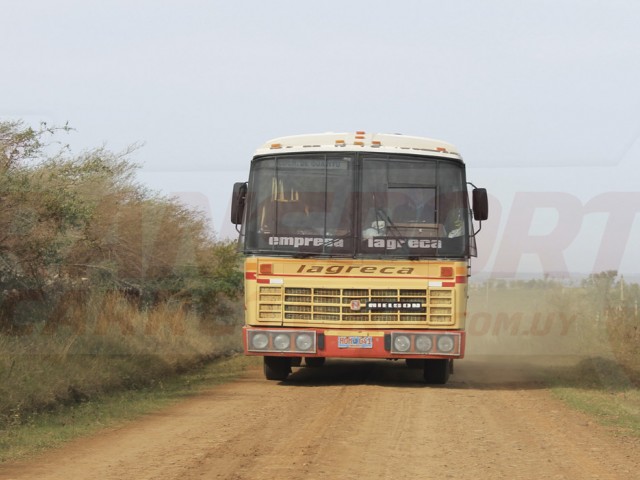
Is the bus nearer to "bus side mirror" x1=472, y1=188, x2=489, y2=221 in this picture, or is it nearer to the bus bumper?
the bus bumper

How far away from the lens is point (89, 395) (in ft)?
42.1

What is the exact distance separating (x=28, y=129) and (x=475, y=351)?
48.4ft

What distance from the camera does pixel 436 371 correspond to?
14.9 metres

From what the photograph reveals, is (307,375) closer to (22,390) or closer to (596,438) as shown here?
(22,390)

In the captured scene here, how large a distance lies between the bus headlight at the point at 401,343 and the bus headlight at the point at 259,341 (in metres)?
1.85

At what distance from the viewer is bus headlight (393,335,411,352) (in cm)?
1350

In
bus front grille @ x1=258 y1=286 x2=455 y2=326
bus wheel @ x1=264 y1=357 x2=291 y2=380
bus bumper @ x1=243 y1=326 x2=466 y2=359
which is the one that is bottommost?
bus wheel @ x1=264 y1=357 x2=291 y2=380

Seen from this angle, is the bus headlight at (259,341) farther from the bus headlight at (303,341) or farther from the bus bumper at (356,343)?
the bus headlight at (303,341)

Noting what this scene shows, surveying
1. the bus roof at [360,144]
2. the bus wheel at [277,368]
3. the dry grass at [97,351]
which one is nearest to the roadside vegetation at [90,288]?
the dry grass at [97,351]

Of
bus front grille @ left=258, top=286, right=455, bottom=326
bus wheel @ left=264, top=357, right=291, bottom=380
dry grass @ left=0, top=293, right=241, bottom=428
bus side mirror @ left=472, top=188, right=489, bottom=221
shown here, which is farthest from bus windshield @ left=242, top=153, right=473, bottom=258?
dry grass @ left=0, top=293, right=241, bottom=428

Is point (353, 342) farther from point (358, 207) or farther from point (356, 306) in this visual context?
point (358, 207)

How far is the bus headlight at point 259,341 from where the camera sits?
13.8 m

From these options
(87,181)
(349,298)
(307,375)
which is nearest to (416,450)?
(349,298)

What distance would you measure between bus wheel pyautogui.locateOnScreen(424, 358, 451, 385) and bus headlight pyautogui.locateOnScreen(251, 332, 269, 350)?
273cm
